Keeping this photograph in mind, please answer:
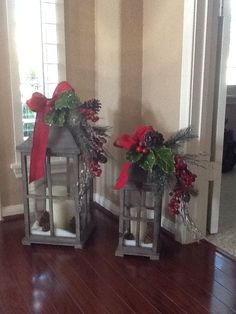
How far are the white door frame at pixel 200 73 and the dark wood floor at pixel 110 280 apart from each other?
314 millimetres

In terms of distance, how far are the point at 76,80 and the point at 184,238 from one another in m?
1.35

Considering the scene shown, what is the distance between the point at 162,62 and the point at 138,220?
977 millimetres

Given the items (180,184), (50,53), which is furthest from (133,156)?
(50,53)

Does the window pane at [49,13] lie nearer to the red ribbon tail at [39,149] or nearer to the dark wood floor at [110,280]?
the red ribbon tail at [39,149]

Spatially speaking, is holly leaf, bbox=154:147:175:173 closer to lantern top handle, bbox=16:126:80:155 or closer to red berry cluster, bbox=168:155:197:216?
red berry cluster, bbox=168:155:197:216

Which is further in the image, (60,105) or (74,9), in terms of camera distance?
(74,9)

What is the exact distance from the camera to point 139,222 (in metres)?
1.97

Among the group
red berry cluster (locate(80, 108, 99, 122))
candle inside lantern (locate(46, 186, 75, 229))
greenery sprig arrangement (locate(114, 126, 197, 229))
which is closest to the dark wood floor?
candle inside lantern (locate(46, 186, 75, 229))

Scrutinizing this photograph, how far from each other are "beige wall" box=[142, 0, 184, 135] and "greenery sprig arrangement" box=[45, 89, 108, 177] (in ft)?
1.57

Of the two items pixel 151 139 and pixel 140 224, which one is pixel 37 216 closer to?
pixel 140 224

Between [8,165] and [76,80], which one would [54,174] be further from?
[76,80]

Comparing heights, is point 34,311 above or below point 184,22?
below

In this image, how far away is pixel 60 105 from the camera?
193 cm


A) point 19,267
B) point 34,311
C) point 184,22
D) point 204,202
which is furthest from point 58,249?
point 184,22
